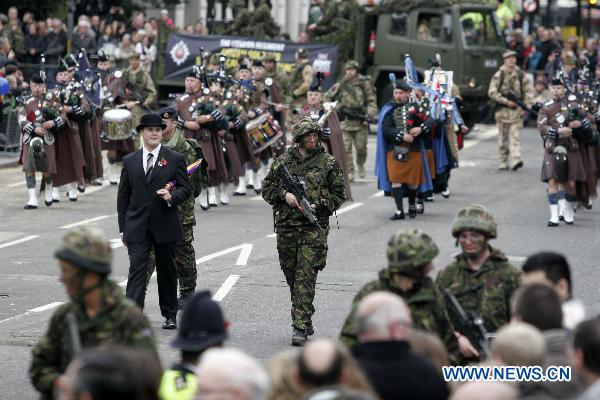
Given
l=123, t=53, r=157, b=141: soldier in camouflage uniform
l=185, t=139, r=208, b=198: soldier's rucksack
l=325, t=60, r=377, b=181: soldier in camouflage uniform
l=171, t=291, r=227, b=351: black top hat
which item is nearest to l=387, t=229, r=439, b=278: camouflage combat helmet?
l=171, t=291, r=227, b=351: black top hat

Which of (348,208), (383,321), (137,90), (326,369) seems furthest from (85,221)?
(326,369)

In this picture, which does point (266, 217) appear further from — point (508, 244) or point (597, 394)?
point (597, 394)

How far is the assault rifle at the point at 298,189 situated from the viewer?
39.6ft

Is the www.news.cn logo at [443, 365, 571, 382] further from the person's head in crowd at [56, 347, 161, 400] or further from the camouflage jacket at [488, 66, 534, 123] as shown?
the camouflage jacket at [488, 66, 534, 123]

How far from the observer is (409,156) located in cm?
2006

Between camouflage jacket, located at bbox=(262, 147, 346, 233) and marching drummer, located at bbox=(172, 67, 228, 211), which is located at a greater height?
camouflage jacket, located at bbox=(262, 147, 346, 233)

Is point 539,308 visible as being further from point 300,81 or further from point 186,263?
point 300,81

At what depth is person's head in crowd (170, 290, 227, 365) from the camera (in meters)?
6.56

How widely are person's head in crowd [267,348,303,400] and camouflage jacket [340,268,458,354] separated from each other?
1722mm

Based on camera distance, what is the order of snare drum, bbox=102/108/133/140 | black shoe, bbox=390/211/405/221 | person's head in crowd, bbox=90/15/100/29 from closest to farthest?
black shoe, bbox=390/211/405/221
snare drum, bbox=102/108/133/140
person's head in crowd, bbox=90/15/100/29

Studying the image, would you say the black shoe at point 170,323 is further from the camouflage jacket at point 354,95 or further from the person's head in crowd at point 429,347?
the camouflage jacket at point 354,95

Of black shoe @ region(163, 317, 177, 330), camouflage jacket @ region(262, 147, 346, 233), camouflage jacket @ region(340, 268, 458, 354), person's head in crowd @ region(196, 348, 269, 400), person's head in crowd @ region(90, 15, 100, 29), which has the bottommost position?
person's head in crowd @ region(90, 15, 100, 29)

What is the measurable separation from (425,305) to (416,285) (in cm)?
11

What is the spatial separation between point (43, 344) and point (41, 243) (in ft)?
35.2
